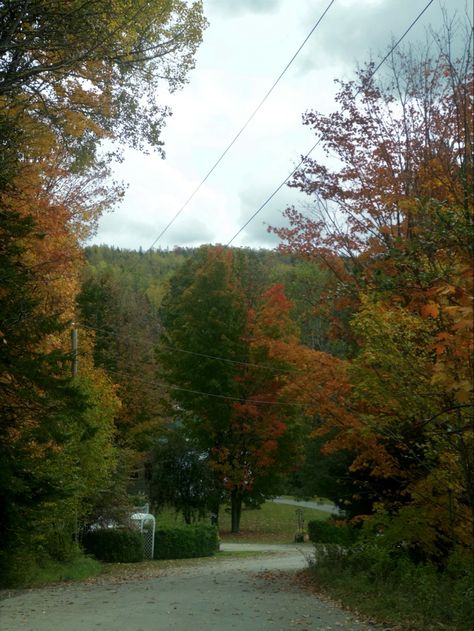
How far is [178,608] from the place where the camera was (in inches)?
477

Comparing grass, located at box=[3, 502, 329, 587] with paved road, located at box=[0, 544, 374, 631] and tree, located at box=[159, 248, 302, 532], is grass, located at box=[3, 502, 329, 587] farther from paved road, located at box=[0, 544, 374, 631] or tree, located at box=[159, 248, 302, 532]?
tree, located at box=[159, 248, 302, 532]

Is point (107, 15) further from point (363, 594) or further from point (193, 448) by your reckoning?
point (193, 448)

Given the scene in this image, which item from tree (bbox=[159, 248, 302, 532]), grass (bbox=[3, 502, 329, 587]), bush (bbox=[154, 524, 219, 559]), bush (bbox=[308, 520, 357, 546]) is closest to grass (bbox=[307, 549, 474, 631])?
grass (bbox=[3, 502, 329, 587])

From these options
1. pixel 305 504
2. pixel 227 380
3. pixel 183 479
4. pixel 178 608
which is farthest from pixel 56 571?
pixel 305 504

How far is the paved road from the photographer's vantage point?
34.0 ft

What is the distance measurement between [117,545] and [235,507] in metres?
13.8

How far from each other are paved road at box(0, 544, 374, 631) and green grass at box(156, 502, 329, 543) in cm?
1738

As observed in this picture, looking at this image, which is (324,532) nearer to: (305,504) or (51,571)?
(51,571)

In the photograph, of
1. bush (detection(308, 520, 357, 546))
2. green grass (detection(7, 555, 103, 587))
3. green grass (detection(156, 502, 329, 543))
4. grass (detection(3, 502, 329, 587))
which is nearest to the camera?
green grass (detection(7, 555, 103, 587))

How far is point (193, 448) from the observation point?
3944 cm

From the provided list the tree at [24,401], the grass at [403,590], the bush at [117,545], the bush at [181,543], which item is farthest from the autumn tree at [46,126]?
the bush at [181,543]

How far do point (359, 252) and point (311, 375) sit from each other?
3.23 metres

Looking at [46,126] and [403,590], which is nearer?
[403,590]

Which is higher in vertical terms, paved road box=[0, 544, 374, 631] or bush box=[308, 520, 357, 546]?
paved road box=[0, 544, 374, 631]
